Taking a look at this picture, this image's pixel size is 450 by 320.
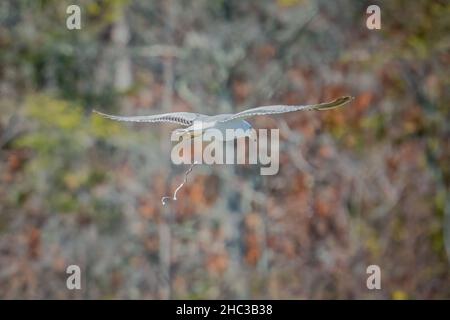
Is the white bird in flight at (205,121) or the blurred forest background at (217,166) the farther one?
the blurred forest background at (217,166)

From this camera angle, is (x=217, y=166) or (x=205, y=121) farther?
(x=217, y=166)

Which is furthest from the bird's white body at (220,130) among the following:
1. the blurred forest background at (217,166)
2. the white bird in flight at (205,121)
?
the blurred forest background at (217,166)

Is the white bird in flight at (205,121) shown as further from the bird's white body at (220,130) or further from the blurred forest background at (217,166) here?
the blurred forest background at (217,166)

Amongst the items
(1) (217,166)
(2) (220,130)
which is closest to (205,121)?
(2) (220,130)

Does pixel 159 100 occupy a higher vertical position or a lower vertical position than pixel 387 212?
higher

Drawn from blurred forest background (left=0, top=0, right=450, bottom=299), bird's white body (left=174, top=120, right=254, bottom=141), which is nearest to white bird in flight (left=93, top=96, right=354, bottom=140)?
bird's white body (left=174, top=120, right=254, bottom=141)

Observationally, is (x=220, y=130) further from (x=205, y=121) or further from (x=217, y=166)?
(x=217, y=166)
